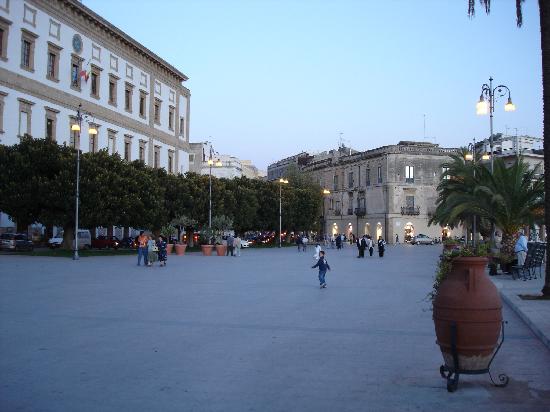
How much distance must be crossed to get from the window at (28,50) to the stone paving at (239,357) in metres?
30.8

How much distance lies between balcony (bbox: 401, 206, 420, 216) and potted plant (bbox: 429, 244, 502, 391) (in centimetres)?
8088

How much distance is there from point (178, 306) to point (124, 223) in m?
30.0

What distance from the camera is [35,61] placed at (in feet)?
141

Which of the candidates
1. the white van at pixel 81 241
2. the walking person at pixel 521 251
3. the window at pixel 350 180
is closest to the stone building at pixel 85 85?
the white van at pixel 81 241

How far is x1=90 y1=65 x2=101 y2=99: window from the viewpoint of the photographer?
165 feet

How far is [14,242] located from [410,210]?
5775cm

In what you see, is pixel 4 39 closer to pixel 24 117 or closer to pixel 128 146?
pixel 24 117

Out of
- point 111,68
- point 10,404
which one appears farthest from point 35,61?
point 10,404

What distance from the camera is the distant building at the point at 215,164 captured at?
103 meters

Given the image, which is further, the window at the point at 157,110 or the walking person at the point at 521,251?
the window at the point at 157,110

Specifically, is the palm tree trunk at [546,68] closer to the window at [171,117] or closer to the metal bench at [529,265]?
the metal bench at [529,265]

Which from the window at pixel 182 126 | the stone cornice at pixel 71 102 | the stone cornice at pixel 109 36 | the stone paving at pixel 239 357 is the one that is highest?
the stone cornice at pixel 109 36

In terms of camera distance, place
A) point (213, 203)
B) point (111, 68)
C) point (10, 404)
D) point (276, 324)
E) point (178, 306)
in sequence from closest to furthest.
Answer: point (10, 404) < point (276, 324) < point (178, 306) < point (111, 68) < point (213, 203)

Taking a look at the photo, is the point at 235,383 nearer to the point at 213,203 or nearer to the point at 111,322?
the point at 111,322
